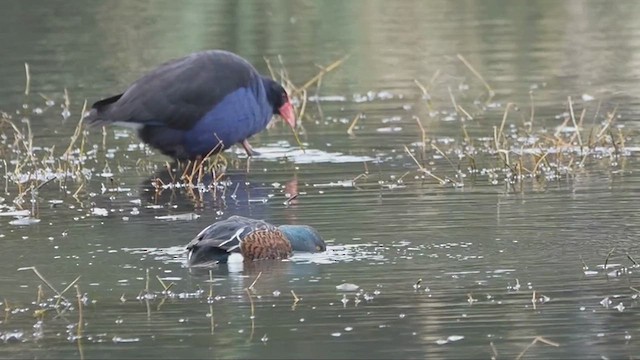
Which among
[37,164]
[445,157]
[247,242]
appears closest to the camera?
[247,242]

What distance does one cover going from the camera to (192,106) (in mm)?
13312

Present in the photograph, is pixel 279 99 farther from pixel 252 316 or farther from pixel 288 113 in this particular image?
pixel 252 316

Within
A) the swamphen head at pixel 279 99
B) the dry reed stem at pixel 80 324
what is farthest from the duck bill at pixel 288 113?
the dry reed stem at pixel 80 324

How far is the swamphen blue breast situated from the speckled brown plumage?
364 centimetres

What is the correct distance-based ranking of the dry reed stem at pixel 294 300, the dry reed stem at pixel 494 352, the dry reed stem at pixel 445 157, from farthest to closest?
1. the dry reed stem at pixel 445 157
2. the dry reed stem at pixel 294 300
3. the dry reed stem at pixel 494 352

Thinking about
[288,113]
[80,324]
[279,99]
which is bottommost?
[80,324]

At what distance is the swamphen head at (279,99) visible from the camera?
14.1 metres

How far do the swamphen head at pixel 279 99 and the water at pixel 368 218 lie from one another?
349 mm

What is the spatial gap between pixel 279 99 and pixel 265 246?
4649mm

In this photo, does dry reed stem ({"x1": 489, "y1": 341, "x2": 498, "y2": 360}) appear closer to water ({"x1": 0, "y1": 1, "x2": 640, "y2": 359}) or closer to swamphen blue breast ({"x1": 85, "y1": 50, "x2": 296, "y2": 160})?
water ({"x1": 0, "y1": 1, "x2": 640, "y2": 359})

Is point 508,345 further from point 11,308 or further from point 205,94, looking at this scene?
point 205,94

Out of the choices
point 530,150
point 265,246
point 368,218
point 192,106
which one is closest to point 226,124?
point 192,106

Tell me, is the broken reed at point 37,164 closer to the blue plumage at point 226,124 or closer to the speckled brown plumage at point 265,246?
the blue plumage at point 226,124

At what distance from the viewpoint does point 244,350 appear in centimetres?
753
